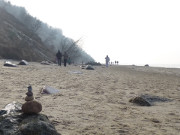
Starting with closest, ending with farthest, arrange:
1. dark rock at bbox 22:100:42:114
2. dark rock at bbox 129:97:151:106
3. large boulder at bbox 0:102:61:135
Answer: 1. large boulder at bbox 0:102:61:135
2. dark rock at bbox 22:100:42:114
3. dark rock at bbox 129:97:151:106

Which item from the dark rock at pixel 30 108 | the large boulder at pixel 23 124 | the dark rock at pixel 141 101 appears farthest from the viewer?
the dark rock at pixel 141 101

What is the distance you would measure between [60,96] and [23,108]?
4688mm

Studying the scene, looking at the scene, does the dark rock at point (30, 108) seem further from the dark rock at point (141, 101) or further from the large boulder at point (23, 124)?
the dark rock at point (141, 101)

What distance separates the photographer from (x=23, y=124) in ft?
14.6

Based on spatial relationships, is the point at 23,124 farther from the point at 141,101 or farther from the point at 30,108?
the point at 141,101

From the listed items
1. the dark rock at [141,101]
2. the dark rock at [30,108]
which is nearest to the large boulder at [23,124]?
the dark rock at [30,108]

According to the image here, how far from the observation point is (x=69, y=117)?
6594 millimetres

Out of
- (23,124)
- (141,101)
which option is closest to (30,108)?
(23,124)

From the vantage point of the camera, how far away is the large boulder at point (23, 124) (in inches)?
170

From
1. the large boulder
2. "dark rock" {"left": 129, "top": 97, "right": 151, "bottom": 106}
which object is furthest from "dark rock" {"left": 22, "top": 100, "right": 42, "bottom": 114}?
"dark rock" {"left": 129, "top": 97, "right": 151, "bottom": 106}

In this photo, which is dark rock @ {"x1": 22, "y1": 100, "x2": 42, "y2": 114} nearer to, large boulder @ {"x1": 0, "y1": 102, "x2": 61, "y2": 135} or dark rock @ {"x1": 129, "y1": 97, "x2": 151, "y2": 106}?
large boulder @ {"x1": 0, "y1": 102, "x2": 61, "y2": 135}

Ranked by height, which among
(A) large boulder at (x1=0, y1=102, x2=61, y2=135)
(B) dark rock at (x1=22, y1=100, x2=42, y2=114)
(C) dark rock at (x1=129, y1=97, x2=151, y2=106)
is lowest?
(C) dark rock at (x1=129, y1=97, x2=151, y2=106)

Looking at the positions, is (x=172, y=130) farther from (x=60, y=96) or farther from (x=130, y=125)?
(x=60, y=96)

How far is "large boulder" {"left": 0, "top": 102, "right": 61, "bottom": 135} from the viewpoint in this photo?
4.31m
